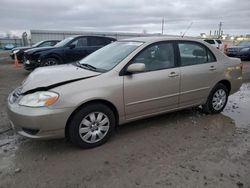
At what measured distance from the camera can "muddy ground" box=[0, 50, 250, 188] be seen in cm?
268

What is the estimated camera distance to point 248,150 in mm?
3416

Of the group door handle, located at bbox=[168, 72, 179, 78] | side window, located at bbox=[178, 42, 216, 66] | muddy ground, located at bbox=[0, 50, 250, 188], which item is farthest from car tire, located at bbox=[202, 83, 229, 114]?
door handle, located at bbox=[168, 72, 179, 78]

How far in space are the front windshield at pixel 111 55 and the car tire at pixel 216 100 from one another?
194 cm

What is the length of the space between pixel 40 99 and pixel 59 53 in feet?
21.5

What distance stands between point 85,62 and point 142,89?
1278 mm

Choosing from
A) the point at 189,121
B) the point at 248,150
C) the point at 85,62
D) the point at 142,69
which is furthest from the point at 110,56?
the point at 248,150

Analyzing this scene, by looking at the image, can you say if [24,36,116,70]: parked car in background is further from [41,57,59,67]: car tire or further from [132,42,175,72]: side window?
[132,42,175,72]: side window

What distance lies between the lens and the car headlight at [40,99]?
300cm

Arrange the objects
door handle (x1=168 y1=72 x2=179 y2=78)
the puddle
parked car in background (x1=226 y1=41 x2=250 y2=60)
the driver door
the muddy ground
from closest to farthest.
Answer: the muddy ground → the driver door → door handle (x1=168 y1=72 x2=179 y2=78) → the puddle → parked car in background (x1=226 y1=41 x2=250 y2=60)

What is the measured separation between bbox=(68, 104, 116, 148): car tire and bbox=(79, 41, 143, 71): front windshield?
2.31 ft

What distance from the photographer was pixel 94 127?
133 inches

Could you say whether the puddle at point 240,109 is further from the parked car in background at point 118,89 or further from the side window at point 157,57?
the side window at point 157,57

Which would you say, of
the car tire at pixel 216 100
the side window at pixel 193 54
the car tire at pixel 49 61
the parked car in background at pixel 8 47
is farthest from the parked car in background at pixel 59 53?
the parked car in background at pixel 8 47

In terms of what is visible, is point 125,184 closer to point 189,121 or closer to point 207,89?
point 189,121
